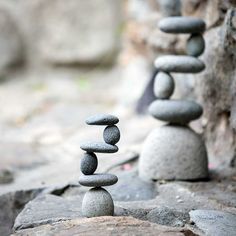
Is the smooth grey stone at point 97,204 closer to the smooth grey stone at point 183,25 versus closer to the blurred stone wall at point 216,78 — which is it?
the blurred stone wall at point 216,78

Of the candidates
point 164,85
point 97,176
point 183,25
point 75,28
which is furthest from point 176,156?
point 75,28

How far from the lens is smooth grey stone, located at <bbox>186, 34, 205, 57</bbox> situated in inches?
137

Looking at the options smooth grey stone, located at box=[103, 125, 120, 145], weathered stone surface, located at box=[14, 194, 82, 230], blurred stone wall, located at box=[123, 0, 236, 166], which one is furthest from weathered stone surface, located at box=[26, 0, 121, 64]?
smooth grey stone, located at box=[103, 125, 120, 145]

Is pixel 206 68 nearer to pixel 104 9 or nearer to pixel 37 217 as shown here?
pixel 37 217

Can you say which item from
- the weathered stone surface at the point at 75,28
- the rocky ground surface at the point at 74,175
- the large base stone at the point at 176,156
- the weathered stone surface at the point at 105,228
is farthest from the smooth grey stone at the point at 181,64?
the weathered stone surface at the point at 75,28

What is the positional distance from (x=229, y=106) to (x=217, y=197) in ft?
2.18

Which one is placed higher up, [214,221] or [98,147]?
[98,147]

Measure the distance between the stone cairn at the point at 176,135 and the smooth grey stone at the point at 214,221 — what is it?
1.99 ft

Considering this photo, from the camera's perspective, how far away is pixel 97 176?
2.69 m

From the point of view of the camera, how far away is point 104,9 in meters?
6.49

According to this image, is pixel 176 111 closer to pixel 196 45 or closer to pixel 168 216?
pixel 196 45

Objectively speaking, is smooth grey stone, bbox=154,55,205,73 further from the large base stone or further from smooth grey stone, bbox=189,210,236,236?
smooth grey stone, bbox=189,210,236,236

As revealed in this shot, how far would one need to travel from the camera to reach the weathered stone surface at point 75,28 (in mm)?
6480

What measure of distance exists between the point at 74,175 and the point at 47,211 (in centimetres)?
84
